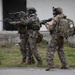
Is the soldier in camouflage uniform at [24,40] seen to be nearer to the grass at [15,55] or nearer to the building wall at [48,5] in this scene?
the grass at [15,55]

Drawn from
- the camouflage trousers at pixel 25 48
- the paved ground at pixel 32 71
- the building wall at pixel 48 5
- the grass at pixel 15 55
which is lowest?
the paved ground at pixel 32 71

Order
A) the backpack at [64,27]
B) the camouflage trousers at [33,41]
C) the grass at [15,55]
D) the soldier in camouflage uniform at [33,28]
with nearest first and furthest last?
the backpack at [64,27], the soldier in camouflage uniform at [33,28], the camouflage trousers at [33,41], the grass at [15,55]

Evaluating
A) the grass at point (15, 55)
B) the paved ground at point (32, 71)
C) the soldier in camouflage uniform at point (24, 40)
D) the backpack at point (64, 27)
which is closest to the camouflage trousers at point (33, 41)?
the soldier in camouflage uniform at point (24, 40)

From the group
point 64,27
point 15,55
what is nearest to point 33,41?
point 64,27

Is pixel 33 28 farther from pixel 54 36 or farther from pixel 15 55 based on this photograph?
pixel 15 55

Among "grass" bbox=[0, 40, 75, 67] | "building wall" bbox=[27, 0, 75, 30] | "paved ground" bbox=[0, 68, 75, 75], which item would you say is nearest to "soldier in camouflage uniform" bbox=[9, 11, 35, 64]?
"grass" bbox=[0, 40, 75, 67]

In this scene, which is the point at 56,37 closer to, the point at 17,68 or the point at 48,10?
the point at 17,68

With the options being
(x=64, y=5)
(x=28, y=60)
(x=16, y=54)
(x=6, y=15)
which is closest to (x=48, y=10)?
(x=64, y=5)

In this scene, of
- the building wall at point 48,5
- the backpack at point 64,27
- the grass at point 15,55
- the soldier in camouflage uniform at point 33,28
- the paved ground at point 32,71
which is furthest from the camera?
the building wall at point 48,5

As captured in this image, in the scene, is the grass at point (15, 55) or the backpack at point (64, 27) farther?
the grass at point (15, 55)

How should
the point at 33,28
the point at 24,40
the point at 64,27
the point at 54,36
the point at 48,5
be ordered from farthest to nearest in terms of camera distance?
the point at 48,5 < the point at 24,40 < the point at 33,28 < the point at 54,36 < the point at 64,27

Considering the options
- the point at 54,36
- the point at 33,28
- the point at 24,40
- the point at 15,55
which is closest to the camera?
the point at 54,36

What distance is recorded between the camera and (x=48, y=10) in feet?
72.9

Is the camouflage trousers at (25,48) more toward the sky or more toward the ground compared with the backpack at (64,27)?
more toward the ground
